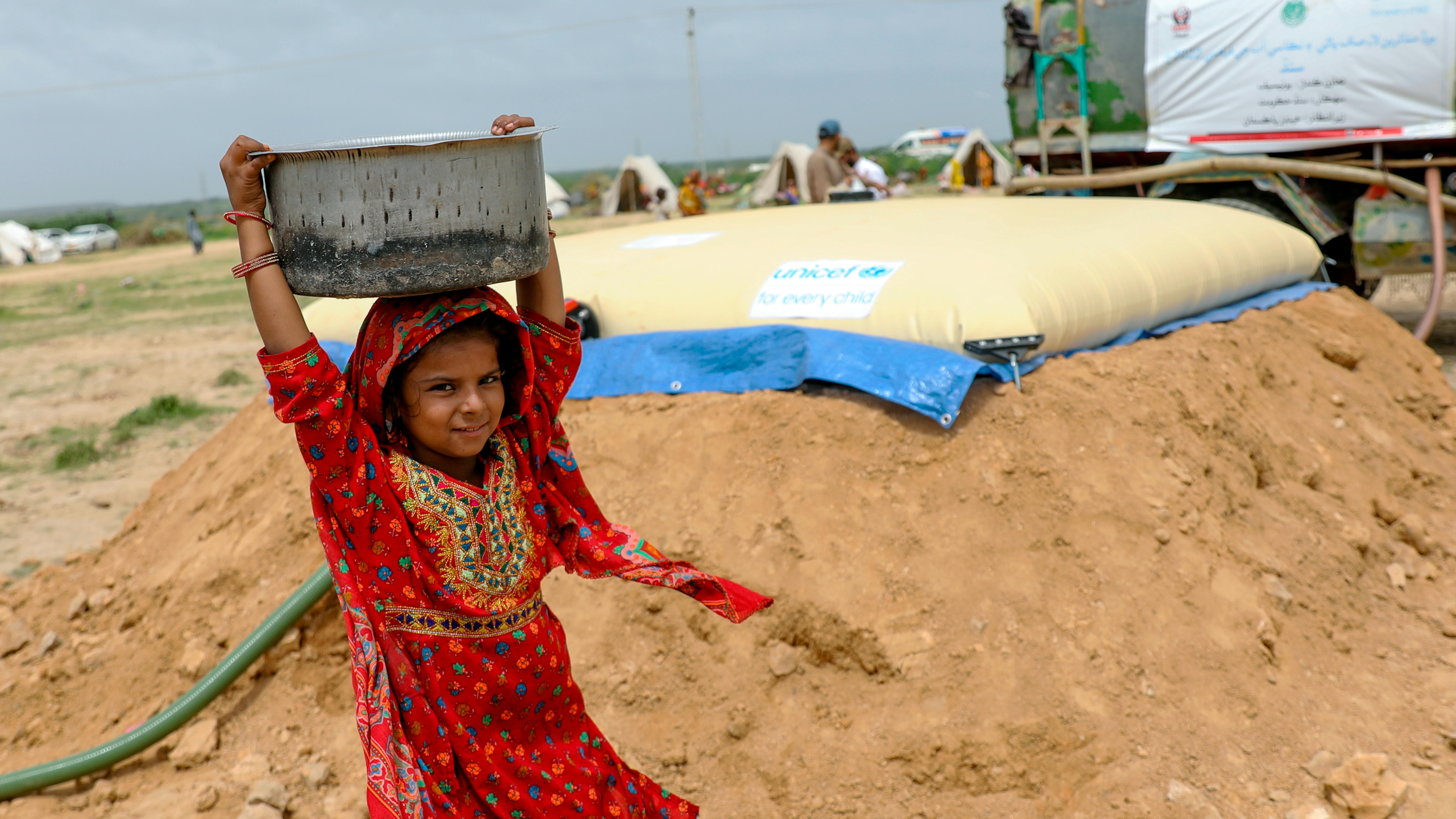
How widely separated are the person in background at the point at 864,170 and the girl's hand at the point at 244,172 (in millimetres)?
6211

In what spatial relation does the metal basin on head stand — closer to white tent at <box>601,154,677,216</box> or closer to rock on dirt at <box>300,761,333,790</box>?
rock on dirt at <box>300,761,333,790</box>

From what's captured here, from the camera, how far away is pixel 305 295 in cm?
149

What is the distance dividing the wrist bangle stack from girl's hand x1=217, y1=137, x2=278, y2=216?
0.21 feet

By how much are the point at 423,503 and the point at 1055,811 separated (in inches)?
68.1

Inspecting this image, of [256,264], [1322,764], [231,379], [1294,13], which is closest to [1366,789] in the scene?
[1322,764]

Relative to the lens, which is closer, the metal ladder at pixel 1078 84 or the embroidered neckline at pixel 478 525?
the embroidered neckline at pixel 478 525

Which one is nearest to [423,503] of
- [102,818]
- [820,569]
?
[820,569]

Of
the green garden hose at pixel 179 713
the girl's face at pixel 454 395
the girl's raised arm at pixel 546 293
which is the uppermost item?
the girl's raised arm at pixel 546 293

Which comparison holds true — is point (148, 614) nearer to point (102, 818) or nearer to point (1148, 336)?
point (102, 818)

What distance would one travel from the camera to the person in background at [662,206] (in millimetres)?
19922

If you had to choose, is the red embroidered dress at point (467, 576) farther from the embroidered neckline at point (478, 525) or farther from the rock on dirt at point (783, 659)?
the rock on dirt at point (783, 659)

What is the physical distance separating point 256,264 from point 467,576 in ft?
1.93

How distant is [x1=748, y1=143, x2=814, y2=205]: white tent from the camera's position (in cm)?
1725

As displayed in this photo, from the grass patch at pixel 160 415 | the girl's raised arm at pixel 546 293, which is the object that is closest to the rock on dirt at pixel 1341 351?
the girl's raised arm at pixel 546 293
